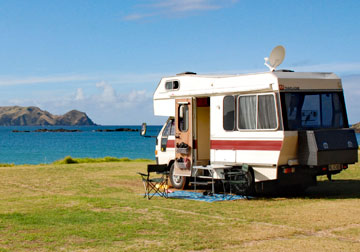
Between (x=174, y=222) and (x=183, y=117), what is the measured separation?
5162 mm

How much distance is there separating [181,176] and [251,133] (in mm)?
2938

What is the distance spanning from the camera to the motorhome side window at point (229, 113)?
41.3ft

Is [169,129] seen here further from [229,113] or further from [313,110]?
[313,110]

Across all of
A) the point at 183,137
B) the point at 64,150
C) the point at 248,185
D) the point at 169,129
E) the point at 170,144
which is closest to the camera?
the point at 248,185

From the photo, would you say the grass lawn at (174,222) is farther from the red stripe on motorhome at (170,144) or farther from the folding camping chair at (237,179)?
the red stripe on motorhome at (170,144)

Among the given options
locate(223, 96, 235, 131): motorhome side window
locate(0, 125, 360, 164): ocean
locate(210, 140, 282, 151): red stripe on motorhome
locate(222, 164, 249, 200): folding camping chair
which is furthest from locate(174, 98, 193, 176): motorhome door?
locate(0, 125, 360, 164): ocean

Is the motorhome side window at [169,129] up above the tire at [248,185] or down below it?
above

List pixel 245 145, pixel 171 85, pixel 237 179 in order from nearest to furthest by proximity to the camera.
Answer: pixel 245 145, pixel 237 179, pixel 171 85

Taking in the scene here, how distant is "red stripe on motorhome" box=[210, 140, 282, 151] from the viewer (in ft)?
37.9

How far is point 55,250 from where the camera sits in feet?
24.0

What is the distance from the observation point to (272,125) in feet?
38.1

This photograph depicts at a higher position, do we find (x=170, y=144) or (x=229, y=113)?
(x=229, y=113)

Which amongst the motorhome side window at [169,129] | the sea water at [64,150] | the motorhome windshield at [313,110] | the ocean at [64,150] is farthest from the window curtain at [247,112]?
the sea water at [64,150]

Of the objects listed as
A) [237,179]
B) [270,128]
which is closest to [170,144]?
[237,179]
